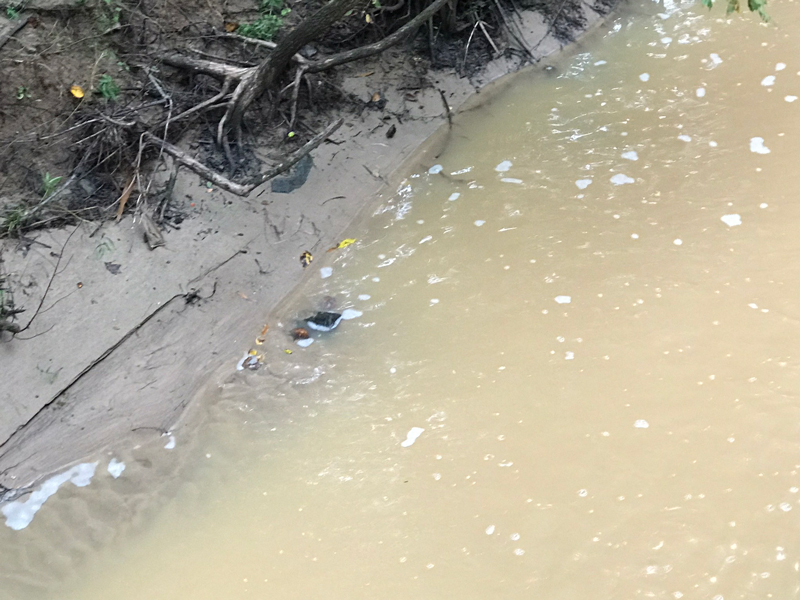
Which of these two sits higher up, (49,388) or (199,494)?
(49,388)

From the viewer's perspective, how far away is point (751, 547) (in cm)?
293

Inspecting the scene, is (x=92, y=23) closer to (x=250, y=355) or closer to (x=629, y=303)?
(x=250, y=355)

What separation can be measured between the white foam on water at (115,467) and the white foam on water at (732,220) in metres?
4.36

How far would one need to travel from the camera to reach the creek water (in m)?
3.08

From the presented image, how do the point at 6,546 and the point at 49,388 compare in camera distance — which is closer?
the point at 6,546

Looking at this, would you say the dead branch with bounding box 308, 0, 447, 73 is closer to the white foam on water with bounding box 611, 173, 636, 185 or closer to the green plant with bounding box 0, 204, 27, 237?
the white foam on water with bounding box 611, 173, 636, 185

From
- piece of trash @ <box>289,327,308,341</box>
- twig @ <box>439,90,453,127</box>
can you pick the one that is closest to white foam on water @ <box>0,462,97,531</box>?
piece of trash @ <box>289,327,308,341</box>

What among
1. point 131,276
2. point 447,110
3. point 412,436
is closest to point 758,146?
point 447,110

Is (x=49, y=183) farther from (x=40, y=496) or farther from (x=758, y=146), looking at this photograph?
(x=758, y=146)

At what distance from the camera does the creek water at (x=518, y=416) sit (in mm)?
3082

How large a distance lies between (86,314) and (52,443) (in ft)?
2.90

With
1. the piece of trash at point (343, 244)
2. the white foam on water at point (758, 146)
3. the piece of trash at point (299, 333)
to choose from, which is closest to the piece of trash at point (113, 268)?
the piece of trash at point (299, 333)

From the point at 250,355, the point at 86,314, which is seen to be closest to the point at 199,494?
the point at 250,355

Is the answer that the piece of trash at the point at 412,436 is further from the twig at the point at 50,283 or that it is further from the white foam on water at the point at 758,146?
the white foam on water at the point at 758,146
